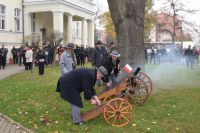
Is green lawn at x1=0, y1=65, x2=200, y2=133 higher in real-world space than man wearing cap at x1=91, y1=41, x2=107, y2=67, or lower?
lower

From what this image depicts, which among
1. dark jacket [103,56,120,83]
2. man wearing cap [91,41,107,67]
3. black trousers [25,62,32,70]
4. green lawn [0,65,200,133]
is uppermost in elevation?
man wearing cap [91,41,107,67]

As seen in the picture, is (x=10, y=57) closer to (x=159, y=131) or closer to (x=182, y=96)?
(x=182, y=96)

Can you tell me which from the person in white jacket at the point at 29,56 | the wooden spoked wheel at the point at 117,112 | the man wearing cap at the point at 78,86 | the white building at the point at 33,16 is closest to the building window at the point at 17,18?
the white building at the point at 33,16

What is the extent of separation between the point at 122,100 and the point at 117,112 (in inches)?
11.1

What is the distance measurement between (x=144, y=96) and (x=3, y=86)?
269 inches

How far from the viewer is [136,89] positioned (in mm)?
10055

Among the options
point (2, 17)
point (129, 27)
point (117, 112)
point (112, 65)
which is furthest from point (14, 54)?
point (117, 112)

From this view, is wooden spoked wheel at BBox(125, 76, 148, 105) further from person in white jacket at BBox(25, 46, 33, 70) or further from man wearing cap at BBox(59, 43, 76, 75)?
person in white jacket at BBox(25, 46, 33, 70)

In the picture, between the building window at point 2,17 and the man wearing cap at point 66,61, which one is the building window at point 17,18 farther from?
the man wearing cap at point 66,61

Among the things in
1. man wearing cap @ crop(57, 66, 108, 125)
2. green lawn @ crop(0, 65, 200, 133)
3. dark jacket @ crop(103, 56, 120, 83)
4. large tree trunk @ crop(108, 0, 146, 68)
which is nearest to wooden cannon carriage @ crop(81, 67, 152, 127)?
green lawn @ crop(0, 65, 200, 133)

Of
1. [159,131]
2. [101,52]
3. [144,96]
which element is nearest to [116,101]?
[159,131]

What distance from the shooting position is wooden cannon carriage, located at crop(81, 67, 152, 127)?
8.27 metres

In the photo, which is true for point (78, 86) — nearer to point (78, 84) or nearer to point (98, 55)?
point (78, 84)

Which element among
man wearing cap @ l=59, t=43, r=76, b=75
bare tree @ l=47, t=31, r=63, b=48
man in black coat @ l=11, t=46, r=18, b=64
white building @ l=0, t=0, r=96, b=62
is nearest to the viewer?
man wearing cap @ l=59, t=43, r=76, b=75
